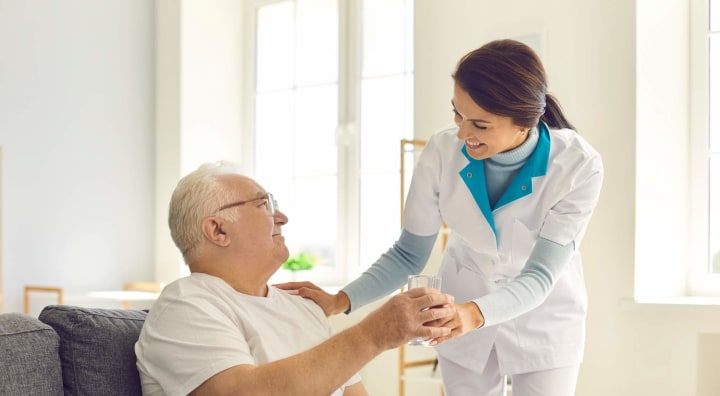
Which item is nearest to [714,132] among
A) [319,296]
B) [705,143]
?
[705,143]

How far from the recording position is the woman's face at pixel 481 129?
6.51 feet

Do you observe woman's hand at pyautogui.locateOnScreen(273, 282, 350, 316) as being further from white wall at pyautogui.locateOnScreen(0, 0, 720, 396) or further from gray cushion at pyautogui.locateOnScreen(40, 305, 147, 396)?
white wall at pyautogui.locateOnScreen(0, 0, 720, 396)

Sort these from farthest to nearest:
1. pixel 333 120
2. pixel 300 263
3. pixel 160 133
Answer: pixel 160 133
pixel 333 120
pixel 300 263

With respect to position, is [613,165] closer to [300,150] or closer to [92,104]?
[300,150]

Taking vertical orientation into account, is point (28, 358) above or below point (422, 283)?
below

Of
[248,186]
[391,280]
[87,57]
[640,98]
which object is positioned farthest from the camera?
[87,57]

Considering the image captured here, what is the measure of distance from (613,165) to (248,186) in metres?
2.18

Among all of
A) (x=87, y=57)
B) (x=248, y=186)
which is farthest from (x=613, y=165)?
(x=87, y=57)

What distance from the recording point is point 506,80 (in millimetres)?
1947

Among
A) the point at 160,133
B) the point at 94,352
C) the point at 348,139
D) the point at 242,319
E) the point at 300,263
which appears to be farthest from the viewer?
the point at 160,133

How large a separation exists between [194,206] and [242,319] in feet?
0.93

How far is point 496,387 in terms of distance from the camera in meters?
2.16

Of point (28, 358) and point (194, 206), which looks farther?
point (194, 206)

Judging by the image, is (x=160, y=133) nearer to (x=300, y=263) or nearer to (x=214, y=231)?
(x=300, y=263)
